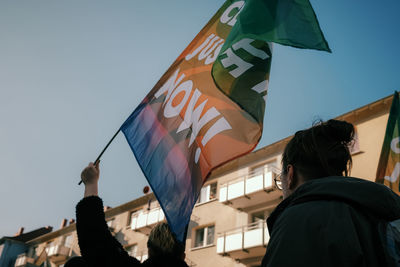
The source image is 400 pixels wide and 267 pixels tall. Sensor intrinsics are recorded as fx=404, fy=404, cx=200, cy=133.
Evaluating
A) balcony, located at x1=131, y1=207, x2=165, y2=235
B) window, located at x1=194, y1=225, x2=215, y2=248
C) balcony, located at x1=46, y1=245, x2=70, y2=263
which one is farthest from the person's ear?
balcony, located at x1=46, y1=245, x2=70, y2=263

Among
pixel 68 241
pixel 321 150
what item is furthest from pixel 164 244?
pixel 68 241

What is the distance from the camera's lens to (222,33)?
4.84 m

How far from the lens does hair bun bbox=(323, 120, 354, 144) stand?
1949 mm

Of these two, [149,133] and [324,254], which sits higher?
[149,133]

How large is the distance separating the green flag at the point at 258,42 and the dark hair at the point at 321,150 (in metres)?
1.72

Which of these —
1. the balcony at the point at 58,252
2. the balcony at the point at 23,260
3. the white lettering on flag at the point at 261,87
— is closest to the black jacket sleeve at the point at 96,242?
the white lettering on flag at the point at 261,87

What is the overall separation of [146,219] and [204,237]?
5793mm

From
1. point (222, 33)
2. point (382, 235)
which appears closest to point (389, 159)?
point (222, 33)

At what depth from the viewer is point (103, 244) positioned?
2.41m

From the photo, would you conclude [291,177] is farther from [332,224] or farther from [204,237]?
[204,237]

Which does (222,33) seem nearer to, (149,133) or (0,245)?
(149,133)

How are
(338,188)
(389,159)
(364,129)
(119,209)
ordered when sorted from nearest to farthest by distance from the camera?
(338,188) < (389,159) < (364,129) < (119,209)

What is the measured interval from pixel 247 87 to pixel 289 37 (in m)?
0.64

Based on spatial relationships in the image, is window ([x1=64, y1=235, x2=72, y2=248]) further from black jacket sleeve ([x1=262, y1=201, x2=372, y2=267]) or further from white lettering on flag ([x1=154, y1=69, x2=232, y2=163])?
black jacket sleeve ([x1=262, y1=201, x2=372, y2=267])
